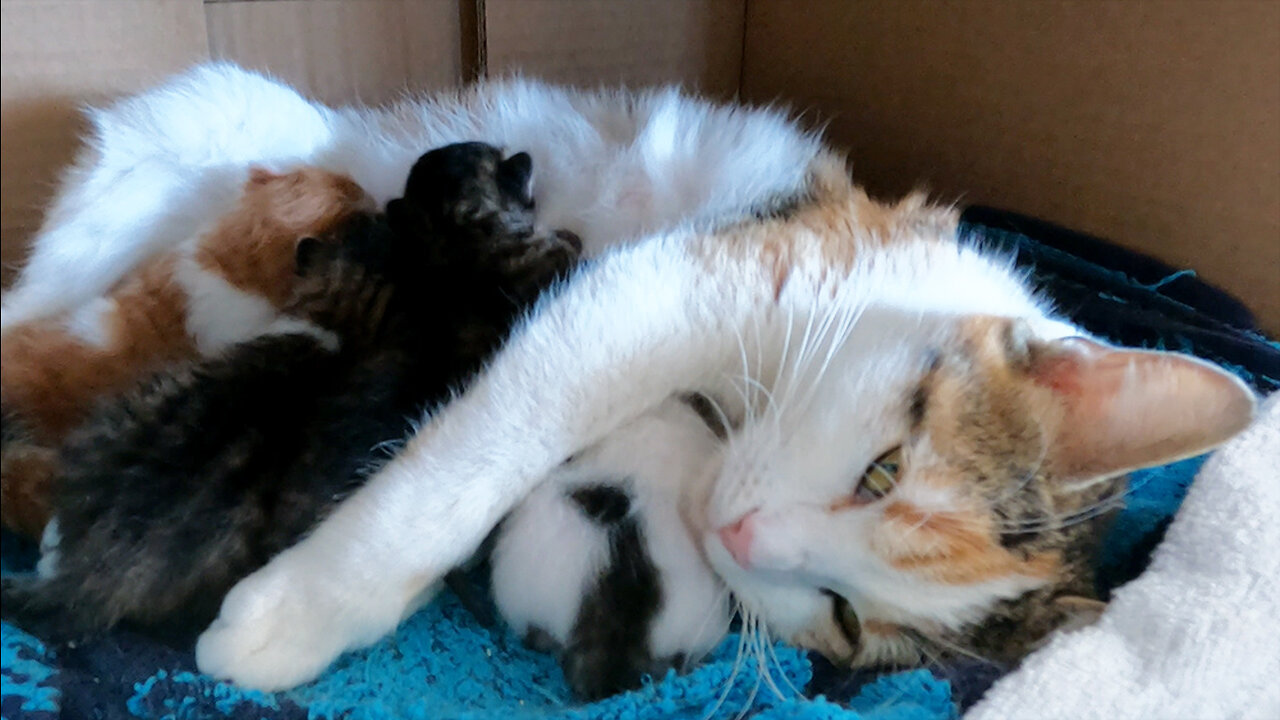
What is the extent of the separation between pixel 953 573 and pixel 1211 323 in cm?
75

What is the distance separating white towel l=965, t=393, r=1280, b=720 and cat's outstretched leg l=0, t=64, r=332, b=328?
0.95m

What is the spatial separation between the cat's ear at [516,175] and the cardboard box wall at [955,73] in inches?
7.9

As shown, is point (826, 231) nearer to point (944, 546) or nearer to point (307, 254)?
point (944, 546)

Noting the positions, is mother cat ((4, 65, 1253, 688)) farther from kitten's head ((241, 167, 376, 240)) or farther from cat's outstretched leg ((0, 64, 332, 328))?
kitten's head ((241, 167, 376, 240))

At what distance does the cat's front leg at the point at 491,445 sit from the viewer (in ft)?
2.94

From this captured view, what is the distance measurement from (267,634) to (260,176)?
650 millimetres

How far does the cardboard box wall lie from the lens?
119 centimetres

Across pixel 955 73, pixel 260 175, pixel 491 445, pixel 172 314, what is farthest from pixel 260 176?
pixel 955 73

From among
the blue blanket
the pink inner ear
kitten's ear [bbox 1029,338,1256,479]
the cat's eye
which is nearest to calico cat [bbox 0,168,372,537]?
the pink inner ear

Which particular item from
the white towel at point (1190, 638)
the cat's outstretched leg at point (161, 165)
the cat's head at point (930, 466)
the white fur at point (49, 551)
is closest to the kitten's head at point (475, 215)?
the cat's outstretched leg at point (161, 165)

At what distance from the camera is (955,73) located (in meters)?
1.55

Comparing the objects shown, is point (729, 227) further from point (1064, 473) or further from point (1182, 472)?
point (1182, 472)

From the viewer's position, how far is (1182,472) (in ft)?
3.99

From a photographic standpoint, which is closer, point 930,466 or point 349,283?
point 930,466
